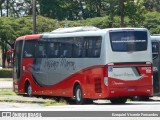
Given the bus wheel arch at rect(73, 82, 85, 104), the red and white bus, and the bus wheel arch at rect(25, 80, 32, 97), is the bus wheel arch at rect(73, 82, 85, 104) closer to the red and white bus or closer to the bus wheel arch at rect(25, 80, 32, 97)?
the red and white bus

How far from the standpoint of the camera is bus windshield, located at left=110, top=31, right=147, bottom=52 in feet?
81.0

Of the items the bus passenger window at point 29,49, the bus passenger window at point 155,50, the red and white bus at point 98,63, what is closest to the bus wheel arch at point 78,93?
the red and white bus at point 98,63

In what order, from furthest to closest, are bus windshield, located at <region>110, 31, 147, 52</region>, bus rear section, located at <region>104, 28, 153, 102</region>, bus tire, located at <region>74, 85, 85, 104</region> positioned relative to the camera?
bus tire, located at <region>74, 85, 85, 104</region> < bus windshield, located at <region>110, 31, 147, 52</region> < bus rear section, located at <region>104, 28, 153, 102</region>

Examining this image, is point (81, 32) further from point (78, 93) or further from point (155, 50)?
point (155, 50)

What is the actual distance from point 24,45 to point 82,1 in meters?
49.6

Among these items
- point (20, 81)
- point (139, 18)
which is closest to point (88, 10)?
point (139, 18)

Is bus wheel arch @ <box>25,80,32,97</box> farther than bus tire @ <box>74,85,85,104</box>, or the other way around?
bus wheel arch @ <box>25,80,32,97</box>

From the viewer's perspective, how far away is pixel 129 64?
24750 millimetres

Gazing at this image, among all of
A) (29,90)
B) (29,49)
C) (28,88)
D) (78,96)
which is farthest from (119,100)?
(28,88)

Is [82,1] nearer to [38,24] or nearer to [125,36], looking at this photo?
[38,24]

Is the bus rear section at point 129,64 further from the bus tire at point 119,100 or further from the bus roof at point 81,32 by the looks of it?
the bus tire at point 119,100

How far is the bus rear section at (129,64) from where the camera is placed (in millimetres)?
24562

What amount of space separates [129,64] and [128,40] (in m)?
1.00

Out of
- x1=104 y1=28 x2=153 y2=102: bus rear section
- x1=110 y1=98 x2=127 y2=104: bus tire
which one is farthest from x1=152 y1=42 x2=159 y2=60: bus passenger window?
x1=104 y1=28 x2=153 y2=102: bus rear section
